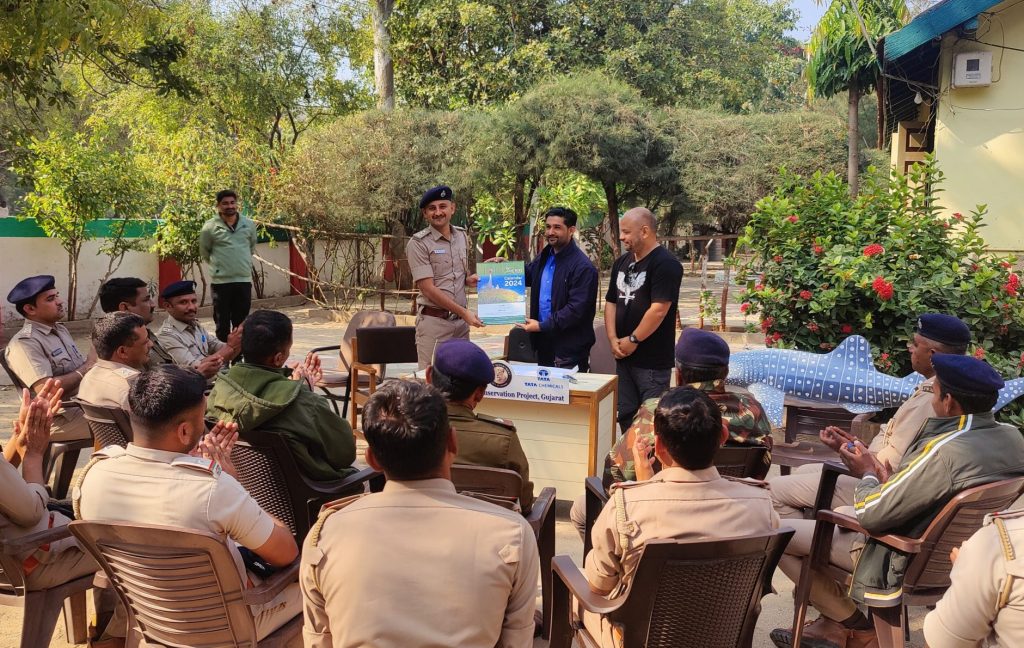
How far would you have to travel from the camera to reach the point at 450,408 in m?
3.41

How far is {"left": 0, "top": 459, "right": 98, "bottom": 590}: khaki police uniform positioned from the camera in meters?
2.84

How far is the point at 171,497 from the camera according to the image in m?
2.52

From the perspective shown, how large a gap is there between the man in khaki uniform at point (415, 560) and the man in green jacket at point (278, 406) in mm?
1229

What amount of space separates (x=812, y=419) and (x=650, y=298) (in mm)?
1313

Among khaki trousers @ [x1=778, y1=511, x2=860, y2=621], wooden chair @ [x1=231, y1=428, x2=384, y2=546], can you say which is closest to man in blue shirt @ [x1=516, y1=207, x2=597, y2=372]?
khaki trousers @ [x1=778, y1=511, x2=860, y2=621]

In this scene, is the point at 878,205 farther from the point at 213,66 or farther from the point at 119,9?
the point at 213,66

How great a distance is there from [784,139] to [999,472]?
15.5 meters

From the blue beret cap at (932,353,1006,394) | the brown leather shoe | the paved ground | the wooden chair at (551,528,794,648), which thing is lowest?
the paved ground

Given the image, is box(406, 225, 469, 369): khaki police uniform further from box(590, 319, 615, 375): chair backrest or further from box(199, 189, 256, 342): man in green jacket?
box(199, 189, 256, 342): man in green jacket

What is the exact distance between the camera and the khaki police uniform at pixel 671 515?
248 cm

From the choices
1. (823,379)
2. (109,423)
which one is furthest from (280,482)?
(823,379)

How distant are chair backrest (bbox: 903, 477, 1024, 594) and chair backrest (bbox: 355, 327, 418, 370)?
14.1 ft

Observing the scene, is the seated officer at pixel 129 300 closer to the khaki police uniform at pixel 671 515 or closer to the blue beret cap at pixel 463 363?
the blue beret cap at pixel 463 363

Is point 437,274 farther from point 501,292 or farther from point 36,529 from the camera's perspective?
point 36,529
